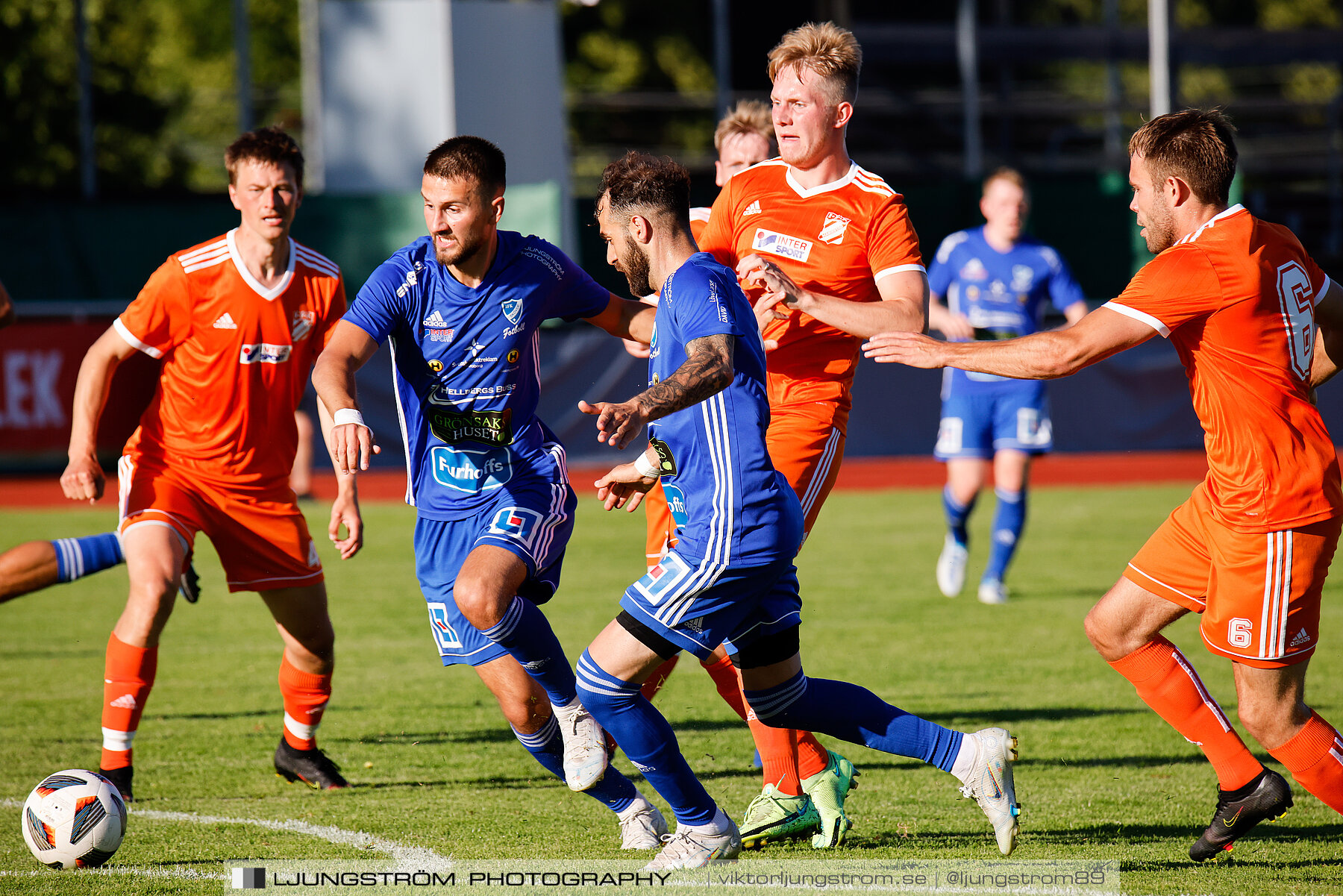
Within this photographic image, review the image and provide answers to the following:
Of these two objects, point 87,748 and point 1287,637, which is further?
point 87,748

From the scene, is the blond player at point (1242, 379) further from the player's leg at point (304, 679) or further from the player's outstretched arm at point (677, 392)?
the player's leg at point (304, 679)

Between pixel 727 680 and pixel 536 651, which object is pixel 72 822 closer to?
pixel 536 651

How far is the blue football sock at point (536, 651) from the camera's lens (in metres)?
4.47

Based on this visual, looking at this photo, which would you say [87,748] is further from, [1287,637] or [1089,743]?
[1287,637]

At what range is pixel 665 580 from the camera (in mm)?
3945

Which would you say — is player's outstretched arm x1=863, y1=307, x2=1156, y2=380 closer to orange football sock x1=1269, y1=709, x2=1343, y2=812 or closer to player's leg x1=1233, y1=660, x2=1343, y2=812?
player's leg x1=1233, y1=660, x2=1343, y2=812

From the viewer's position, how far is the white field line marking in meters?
4.28

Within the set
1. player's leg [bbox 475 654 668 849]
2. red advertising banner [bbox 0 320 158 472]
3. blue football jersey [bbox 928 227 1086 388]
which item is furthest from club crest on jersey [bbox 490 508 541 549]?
red advertising banner [bbox 0 320 158 472]

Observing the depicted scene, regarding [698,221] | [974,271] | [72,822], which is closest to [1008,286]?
[974,271]

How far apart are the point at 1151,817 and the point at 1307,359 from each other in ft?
5.59

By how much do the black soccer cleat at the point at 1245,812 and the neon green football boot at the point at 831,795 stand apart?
3.58 feet

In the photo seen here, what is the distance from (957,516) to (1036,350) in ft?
18.9

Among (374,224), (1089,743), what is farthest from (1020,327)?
(374,224)

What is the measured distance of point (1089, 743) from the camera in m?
5.91
